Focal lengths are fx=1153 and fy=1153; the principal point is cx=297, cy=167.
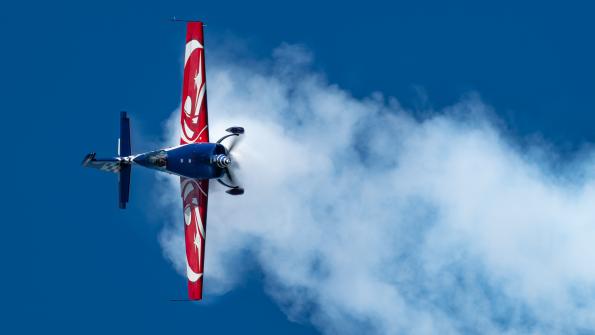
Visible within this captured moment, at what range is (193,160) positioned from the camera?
121ft

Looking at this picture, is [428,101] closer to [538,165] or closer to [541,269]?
[538,165]

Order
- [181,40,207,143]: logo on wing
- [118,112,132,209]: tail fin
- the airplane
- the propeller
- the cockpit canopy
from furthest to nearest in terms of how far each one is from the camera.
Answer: [181,40,207,143]: logo on wing
the cockpit canopy
[118,112,132,209]: tail fin
the propeller
the airplane

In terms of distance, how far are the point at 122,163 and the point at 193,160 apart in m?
2.42

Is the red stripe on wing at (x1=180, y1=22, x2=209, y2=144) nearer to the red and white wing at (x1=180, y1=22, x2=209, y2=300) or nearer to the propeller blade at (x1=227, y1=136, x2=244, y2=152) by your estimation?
the red and white wing at (x1=180, y1=22, x2=209, y2=300)

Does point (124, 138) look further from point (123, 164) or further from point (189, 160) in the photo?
point (189, 160)

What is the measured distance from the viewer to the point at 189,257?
38438 mm

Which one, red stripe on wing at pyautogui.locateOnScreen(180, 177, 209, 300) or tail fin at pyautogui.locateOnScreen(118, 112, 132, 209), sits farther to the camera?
red stripe on wing at pyautogui.locateOnScreen(180, 177, 209, 300)

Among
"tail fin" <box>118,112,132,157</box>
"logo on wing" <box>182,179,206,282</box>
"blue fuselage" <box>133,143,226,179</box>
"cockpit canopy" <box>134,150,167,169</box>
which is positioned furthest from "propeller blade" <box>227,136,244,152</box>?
"tail fin" <box>118,112,132,157</box>

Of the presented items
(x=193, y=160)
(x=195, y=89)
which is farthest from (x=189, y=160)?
(x=195, y=89)

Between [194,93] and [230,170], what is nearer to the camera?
[230,170]

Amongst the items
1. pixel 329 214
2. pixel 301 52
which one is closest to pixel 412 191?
pixel 329 214

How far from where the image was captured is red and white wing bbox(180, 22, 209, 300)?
37.8 m

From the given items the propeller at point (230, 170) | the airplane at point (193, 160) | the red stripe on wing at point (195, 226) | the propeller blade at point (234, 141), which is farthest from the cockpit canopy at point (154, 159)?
the propeller blade at point (234, 141)

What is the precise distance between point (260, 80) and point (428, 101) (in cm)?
592
